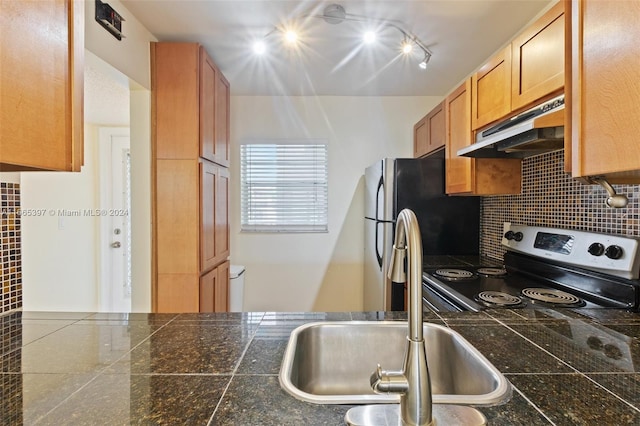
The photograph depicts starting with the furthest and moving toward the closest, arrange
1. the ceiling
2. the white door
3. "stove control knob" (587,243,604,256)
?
1. the white door
2. the ceiling
3. "stove control knob" (587,243,604,256)

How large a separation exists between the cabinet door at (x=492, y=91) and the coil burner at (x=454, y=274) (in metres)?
0.90

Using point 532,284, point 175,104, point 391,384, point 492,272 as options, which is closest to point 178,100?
point 175,104

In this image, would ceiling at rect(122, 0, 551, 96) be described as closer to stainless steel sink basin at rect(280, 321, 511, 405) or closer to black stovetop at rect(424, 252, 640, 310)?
black stovetop at rect(424, 252, 640, 310)

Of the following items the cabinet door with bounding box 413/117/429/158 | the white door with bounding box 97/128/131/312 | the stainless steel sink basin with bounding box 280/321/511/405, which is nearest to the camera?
the stainless steel sink basin with bounding box 280/321/511/405

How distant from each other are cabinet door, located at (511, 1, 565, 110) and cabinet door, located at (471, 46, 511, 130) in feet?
0.17

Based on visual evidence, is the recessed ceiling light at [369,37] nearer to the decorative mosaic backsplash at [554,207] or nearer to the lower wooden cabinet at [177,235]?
the decorative mosaic backsplash at [554,207]

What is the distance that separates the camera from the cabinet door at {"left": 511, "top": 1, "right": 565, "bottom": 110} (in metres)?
1.30

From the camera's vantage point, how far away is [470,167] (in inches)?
80.7

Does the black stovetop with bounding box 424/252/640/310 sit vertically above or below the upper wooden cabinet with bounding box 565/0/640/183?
below

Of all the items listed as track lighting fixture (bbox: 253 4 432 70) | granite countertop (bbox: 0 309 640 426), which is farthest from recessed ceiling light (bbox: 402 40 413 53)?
granite countertop (bbox: 0 309 640 426)

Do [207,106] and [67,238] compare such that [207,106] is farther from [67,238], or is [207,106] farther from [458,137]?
[67,238]

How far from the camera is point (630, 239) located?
129 cm

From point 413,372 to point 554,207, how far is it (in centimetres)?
172

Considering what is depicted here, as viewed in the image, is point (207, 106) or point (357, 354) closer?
point (357, 354)
